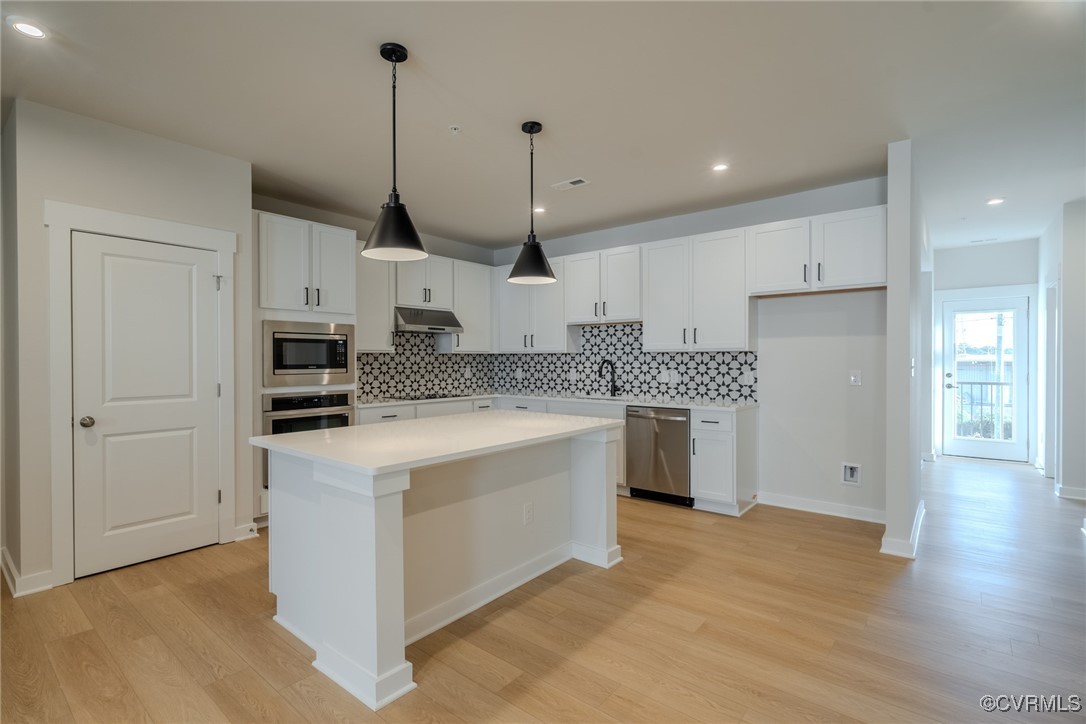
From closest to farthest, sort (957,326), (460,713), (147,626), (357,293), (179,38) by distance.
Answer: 1. (460,713)
2. (179,38)
3. (147,626)
4. (357,293)
5. (957,326)

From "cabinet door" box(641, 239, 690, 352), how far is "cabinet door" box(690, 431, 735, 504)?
87 cm

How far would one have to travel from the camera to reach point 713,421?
427 cm

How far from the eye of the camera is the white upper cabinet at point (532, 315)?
552 cm

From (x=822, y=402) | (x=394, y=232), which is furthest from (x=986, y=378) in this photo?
(x=394, y=232)

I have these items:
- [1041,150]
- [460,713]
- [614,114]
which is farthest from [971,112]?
[460,713]

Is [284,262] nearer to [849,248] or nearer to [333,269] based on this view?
[333,269]

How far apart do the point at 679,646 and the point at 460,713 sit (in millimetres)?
1001

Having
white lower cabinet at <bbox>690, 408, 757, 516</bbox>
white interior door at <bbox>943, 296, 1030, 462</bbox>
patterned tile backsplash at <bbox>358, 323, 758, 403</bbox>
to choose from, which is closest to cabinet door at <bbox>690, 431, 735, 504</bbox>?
white lower cabinet at <bbox>690, 408, 757, 516</bbox>

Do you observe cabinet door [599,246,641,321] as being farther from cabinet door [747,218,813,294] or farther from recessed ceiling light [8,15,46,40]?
recessed ceiling light [8,15,46,40]

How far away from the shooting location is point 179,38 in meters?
2.20

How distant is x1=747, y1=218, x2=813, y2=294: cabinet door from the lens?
4.01m

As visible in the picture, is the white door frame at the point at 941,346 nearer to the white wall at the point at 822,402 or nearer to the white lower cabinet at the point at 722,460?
the white wall at the point at 822,402

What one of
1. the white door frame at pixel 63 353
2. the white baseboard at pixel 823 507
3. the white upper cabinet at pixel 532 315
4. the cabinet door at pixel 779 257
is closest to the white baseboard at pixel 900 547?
the white baseboard at pixel 823 507

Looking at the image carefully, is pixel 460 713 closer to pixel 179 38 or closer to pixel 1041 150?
pixel 179 38
